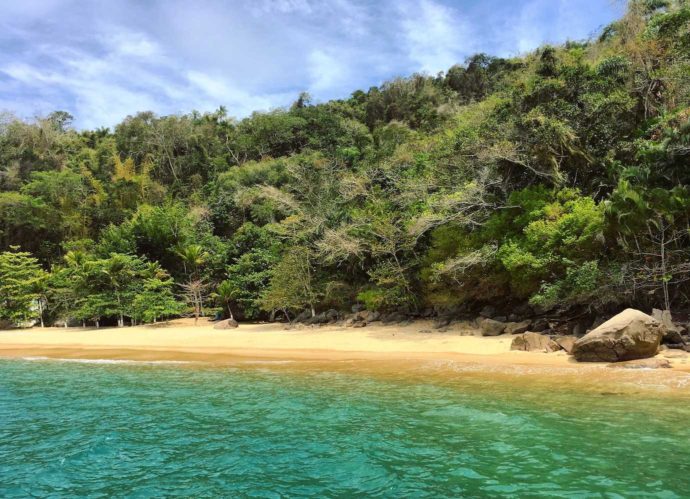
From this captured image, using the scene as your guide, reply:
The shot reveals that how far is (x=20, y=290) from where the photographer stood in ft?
99.9

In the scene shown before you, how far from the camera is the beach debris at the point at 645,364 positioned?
11203 mm

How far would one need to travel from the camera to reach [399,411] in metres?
9.13

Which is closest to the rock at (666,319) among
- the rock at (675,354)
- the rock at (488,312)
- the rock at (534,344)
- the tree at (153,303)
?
the rock at (675,354)

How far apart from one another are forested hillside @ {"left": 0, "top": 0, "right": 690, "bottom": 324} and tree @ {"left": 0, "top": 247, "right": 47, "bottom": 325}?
125 mm

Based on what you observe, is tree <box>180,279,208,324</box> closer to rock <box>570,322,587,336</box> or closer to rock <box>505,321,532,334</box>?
rock <box>505,321,532,334</box>

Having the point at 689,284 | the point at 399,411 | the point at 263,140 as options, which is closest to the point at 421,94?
the point at 263,140

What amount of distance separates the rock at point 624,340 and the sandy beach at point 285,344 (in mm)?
497

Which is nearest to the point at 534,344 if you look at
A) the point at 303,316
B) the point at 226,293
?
the point at 303,316

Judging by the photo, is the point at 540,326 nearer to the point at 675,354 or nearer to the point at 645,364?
the point at 675,354

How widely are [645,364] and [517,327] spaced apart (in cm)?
551

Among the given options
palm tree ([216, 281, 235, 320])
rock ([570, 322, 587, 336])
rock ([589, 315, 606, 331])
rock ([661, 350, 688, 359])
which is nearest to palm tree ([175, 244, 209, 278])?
palm tree ([216, 281, 235, 320])

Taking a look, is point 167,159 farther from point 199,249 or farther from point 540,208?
point 540,208

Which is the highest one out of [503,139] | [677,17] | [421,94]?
[421,94]

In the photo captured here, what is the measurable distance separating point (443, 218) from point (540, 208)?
3.56m
